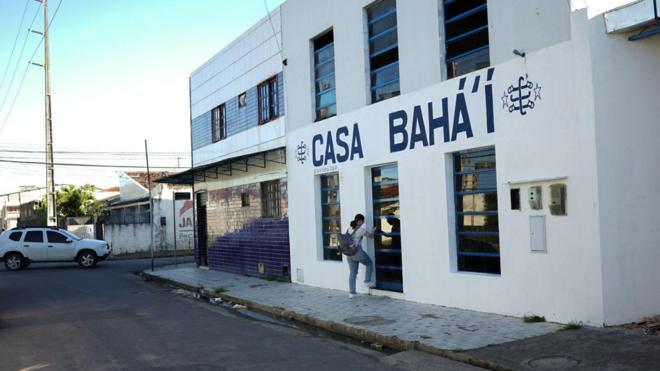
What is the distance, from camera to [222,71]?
20.4m

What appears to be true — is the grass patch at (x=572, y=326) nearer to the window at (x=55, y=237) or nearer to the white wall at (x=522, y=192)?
the white wall at (x=522, y=192)

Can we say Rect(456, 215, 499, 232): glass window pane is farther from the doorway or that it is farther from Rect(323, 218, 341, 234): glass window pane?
the doorway

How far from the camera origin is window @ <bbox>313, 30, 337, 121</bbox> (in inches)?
559

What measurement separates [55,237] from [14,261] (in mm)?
1840

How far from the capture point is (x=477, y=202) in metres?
10.1

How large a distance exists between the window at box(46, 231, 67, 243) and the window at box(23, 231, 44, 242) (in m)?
0.27

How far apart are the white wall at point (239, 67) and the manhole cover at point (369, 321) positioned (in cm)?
851

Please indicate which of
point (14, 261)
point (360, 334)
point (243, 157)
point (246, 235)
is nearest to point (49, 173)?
point (14, 261)

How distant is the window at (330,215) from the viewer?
14180 millimetres

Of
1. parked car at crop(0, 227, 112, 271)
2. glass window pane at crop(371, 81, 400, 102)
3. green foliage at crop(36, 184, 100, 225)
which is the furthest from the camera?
green foliage at crop(36, 184, 100, 225)

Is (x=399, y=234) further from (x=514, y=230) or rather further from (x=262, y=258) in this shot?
(x=262, y=258)

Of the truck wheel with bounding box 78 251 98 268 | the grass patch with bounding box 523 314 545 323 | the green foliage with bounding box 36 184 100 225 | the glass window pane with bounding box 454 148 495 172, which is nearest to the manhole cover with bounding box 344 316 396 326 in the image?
the grass patch with bounding box 523 314 545 323

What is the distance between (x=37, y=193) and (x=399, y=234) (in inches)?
3128

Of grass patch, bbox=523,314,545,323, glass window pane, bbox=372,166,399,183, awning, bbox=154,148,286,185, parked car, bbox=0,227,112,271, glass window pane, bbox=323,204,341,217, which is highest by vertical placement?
awning, bbox=154,148,286,185
